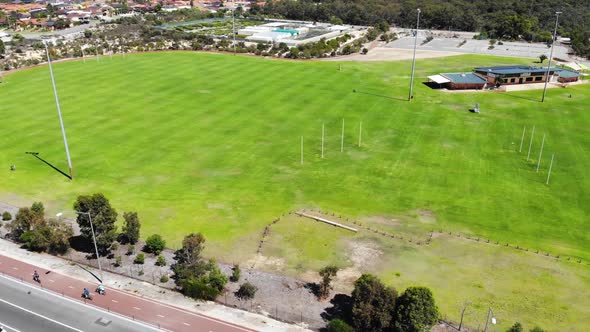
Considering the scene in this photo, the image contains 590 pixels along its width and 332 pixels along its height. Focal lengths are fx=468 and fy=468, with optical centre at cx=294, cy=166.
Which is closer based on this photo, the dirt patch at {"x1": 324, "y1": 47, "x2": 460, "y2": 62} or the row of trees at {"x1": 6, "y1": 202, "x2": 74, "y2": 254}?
the row of trees at {"x1": 6, "y1": 202, "x2": 74, "y2": 254}

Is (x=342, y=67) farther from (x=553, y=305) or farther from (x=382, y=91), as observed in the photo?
(x=553, y=305)

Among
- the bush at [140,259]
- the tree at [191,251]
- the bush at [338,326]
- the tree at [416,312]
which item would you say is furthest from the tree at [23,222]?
the tree at [416,312]

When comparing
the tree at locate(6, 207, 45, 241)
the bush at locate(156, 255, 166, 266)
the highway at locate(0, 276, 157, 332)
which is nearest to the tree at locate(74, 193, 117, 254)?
the bush at locate(156, 255, 166, 266)

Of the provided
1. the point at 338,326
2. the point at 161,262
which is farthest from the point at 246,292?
the point at 161,262

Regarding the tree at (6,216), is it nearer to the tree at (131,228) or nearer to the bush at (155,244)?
the tree at (131,228)

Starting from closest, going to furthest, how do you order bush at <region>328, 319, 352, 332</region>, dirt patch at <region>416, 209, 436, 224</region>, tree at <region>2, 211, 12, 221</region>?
bush at <region>328, 319, 352, 332</region> → tree at <region>2, 211, 12, 221</region> → dirt patch at <region>416, 209, 436, 224</region>

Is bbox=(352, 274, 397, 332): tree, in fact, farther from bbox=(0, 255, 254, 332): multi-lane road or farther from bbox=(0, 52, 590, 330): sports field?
bbox=(0, 52, 590, 330): sports field

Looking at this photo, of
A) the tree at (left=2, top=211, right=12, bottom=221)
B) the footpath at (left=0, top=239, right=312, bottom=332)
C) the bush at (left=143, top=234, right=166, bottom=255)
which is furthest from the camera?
the tree at (left=2, top=211, right=12, bottom=221)
